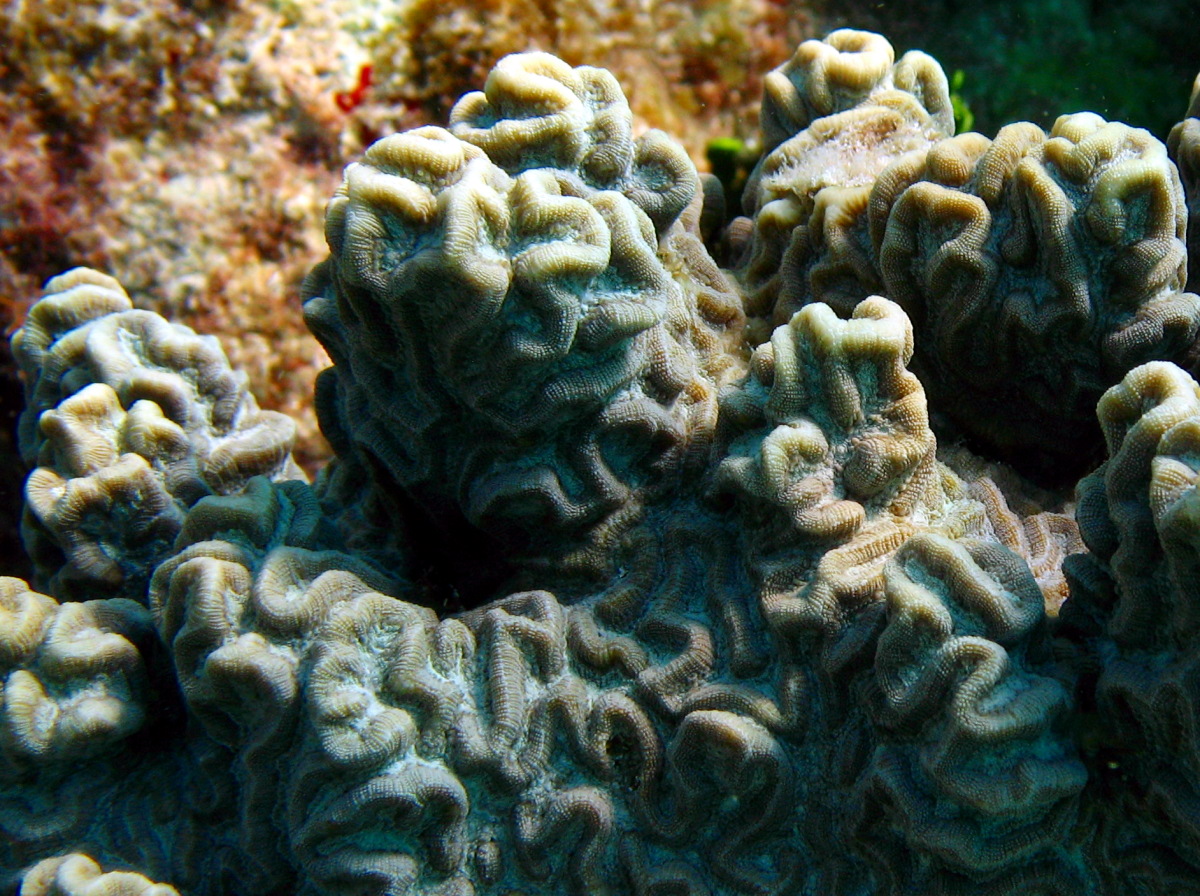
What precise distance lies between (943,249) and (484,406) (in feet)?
4.28

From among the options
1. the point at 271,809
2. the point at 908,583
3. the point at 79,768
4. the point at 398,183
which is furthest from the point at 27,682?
the point at 908,583

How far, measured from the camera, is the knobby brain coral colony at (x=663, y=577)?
6.09 ft

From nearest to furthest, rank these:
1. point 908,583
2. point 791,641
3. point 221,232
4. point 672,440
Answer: point 908,583
point 791,641
point 672,440
point 221,232

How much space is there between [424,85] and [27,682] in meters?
3.06

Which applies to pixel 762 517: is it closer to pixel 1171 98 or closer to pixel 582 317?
pixel 582 317

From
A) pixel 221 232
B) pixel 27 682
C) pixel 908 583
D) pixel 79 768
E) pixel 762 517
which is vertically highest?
pixel 908 583

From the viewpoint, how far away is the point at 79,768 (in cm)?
240

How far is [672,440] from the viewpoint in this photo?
240 centimetres

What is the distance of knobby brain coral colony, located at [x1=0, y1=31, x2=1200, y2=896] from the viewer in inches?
73.1

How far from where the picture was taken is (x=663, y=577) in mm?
2400

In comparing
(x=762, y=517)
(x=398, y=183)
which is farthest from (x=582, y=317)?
(x=762, y=517)

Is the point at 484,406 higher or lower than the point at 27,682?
higher

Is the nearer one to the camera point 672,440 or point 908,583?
point 908,583

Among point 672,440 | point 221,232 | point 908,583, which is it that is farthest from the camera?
point 221,232
